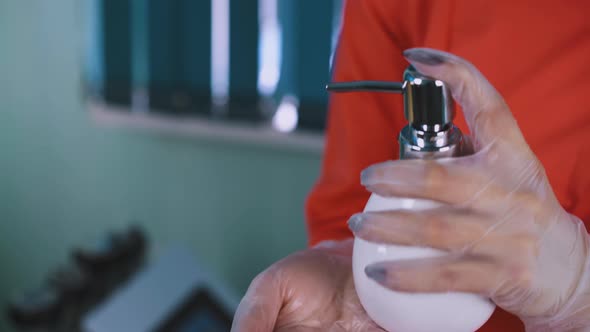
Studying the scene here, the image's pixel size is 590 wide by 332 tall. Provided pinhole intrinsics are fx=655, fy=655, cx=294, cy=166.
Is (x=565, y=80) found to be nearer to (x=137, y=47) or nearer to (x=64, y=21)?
(x=137, y=47)

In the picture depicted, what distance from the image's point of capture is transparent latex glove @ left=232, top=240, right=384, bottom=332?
0.49m

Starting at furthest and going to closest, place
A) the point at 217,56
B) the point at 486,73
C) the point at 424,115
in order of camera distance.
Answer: the point at 217,56
the point at 486,73
the point at 424,115

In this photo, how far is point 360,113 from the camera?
701 millimetres

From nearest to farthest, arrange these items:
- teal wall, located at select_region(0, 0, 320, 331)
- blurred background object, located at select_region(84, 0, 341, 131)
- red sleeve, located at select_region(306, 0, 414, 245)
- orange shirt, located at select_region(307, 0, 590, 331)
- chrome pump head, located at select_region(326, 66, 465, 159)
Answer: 1. chrome pump head, located at select_region(326, 66, 465, 159)
2. orange shirt, located at select_region(307, 0, 590, 331)
3. red sleeve, located at select_region(306, 0, 414, 245)
4. blurred background object, located at select_region(84, 0, 341, 131)
5. teal wall, located at select_region(0, 0, 320, 331)

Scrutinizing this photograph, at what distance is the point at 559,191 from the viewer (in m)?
0.60

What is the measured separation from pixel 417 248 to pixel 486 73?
0.26 metres

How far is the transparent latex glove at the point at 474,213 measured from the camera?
1.33ft

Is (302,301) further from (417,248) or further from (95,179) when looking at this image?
(95,179)

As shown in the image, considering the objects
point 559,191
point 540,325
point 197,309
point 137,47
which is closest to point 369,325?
point 540,325

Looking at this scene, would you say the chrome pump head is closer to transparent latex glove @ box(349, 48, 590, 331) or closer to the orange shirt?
transparent latex glove @ box(349, 48, 590, 331)

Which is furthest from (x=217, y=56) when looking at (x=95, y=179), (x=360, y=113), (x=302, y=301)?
(x=302, y=301)

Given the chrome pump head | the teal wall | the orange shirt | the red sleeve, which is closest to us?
the chrome pump head

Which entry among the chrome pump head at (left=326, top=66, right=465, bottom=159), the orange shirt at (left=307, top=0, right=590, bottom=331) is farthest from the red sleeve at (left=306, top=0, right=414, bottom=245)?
the chrome pump head at (left=326, top=66, right=465, bottom=159)

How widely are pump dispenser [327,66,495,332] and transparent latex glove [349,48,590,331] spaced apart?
0.4 inches
